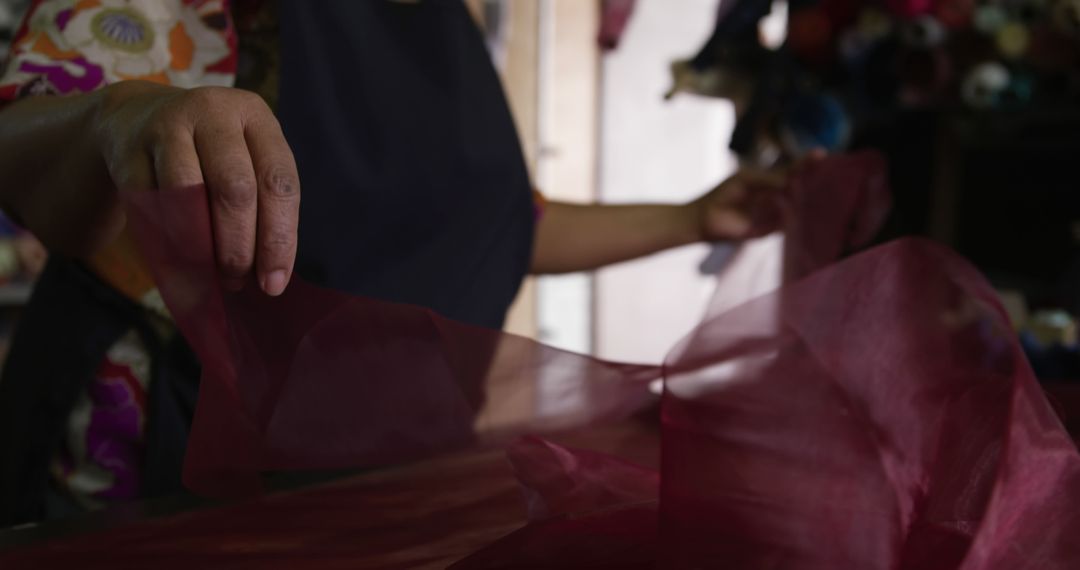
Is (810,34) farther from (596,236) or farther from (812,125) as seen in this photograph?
(596,236)

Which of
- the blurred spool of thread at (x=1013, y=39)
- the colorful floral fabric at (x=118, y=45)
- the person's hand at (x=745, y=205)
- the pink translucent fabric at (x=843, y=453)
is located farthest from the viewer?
the blurred spool of thread at (x=1013, y=39)

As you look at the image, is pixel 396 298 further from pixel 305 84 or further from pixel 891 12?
pixel 891 12

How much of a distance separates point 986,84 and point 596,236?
2.31 feet

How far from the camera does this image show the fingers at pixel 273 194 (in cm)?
24

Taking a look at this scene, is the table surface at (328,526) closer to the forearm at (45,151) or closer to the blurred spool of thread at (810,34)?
the forearm at (45,151)

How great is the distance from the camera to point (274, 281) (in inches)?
10.2

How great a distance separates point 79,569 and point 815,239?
0.50 meters

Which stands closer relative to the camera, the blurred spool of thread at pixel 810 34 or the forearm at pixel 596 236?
the forearm at pixel 596 236

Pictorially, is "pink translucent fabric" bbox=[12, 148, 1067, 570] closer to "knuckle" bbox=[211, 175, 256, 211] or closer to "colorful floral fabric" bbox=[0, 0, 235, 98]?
"knuckle" bbox=[211, 175, 256, 211]

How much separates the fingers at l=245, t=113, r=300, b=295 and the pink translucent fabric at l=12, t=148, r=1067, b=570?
0.06ft

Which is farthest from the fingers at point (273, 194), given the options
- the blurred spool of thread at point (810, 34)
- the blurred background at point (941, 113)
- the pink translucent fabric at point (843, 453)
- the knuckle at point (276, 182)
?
the blurred spool of thread at point (810, 34)

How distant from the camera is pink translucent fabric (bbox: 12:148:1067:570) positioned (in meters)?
0.22

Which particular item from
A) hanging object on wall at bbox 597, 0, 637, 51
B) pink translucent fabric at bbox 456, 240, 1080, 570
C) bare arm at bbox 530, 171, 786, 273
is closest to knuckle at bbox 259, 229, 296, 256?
pink translucent fabric at bbox 456, 240, 1080, 570

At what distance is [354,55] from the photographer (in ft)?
1.65
